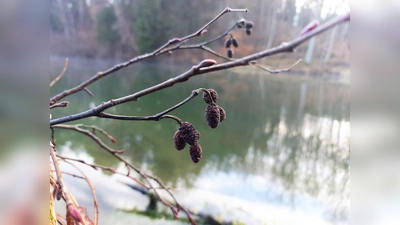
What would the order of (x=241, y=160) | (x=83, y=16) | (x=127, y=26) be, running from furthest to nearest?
1. (x=83, y=16)
2. (x=127, y=26)
3. (x=241, y=160)

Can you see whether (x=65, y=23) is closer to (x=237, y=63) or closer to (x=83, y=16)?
(x=83, y=16)

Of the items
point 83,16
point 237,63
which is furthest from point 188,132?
point 83,16

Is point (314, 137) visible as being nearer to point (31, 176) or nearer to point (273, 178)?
point (273, 178)

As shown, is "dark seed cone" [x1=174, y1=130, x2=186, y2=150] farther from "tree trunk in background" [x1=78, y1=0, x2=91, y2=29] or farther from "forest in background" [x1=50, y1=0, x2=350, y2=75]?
"tree trunk in background" [x1=78, y1=0, x2=91, y2=29]

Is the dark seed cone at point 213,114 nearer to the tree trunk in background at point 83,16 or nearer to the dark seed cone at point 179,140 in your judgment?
the dark seed cone at point 179,140

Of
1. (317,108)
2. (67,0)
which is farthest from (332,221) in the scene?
(67,0)
